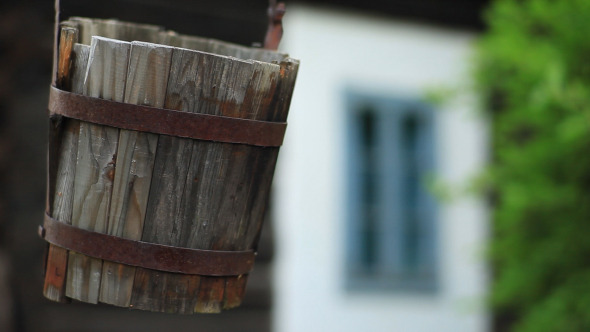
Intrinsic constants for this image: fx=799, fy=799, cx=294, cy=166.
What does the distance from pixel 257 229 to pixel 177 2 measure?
344 cm

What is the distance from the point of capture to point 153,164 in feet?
5.32

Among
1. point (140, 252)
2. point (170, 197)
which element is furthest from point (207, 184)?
point (140, 252)

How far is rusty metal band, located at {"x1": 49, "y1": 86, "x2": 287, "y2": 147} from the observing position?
1604 millimetres

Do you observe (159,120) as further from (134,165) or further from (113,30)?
(113,30)

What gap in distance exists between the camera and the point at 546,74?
10.8 ft

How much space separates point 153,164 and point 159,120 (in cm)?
9

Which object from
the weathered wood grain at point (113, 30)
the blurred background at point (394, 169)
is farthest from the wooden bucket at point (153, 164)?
the blurred background at point (394, 169)

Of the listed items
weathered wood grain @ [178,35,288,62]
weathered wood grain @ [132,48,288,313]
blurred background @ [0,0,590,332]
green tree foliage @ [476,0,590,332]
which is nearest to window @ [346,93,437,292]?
blurred background @ [0,0,590,332]

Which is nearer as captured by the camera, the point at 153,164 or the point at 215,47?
the point at 153,164

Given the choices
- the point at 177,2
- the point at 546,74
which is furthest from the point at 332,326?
the point at 546,74

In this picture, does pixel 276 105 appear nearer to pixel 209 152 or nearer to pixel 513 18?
pixel 209 152

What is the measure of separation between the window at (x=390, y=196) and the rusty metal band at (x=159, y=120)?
4055mm

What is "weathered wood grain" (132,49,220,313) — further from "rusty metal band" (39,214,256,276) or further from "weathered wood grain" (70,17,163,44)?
"weathered wood grain" (70,17,163,44)

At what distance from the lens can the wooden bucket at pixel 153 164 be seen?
1610 millimetres
